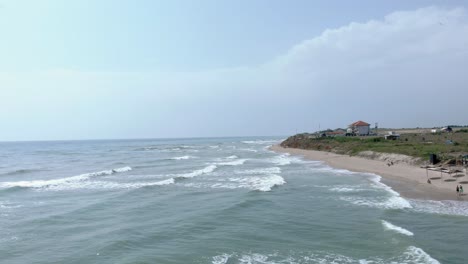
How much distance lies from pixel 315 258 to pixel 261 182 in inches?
746

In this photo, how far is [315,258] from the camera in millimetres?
14156

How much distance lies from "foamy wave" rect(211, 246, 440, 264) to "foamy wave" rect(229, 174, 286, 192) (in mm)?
13998

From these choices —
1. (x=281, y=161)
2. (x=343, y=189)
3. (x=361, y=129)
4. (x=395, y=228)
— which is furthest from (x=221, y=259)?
(x=361, y=129)

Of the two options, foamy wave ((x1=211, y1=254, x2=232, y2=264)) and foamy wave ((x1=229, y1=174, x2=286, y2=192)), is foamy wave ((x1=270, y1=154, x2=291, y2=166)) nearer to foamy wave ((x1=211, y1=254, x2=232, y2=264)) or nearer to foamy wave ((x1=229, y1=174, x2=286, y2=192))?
foamy wave ((x1=229, y1=174, x2=286, y2=192))

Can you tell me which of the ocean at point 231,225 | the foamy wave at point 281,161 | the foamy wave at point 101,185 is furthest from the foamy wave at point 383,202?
the foamy wave at point 281,161

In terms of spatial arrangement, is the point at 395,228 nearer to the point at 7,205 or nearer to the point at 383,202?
the point at 383,202

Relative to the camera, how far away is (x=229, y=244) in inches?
625

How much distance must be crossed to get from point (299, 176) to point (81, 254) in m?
24.6

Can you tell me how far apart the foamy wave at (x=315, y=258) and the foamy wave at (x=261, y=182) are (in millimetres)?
13998

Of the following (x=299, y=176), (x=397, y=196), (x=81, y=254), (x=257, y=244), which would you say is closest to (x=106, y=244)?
(x=81, y=254)

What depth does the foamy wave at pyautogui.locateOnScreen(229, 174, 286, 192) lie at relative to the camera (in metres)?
29.9

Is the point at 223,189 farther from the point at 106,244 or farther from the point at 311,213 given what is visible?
the point at 106,244

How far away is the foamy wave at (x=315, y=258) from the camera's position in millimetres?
13695

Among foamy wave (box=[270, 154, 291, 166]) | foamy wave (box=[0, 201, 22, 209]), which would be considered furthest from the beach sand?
foamy wave (box=[0, 201, 22, 209])
